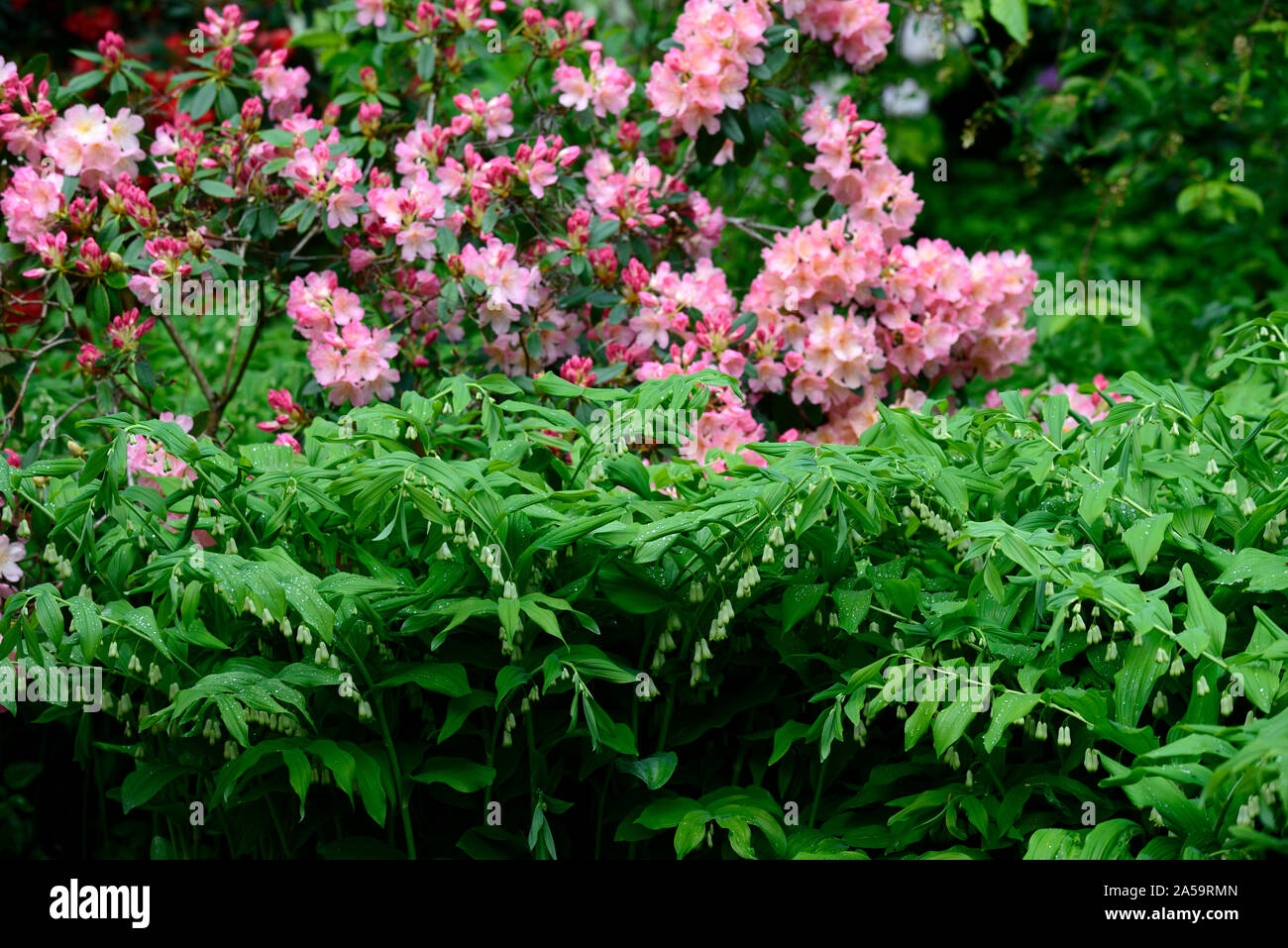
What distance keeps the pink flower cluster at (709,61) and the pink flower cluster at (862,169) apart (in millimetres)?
259

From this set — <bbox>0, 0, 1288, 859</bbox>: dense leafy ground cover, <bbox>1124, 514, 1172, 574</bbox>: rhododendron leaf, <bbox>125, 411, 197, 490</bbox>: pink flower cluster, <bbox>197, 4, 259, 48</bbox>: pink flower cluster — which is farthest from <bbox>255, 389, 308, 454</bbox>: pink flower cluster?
<bbox>1124, 514, 1172, 574</bbox>: rhododendron leaf

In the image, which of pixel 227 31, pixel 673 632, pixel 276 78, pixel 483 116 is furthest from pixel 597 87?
pixel 673 632

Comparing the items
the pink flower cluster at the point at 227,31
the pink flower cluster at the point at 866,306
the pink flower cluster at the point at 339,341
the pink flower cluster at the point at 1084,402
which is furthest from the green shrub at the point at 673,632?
the pink flower cluster at the point at 227,31

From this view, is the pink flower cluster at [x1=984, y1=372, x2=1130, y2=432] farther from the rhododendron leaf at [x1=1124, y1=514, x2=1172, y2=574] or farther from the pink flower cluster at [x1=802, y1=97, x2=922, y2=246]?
the rhododendron leaf at [x1=1124, y1=514, x2=1172, y2=574]

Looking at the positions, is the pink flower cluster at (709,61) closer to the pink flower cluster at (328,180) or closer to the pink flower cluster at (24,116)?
the pink flower cluster at (328,180)

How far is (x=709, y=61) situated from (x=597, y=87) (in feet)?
0.99

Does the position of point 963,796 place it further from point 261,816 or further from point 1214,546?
point 261,816

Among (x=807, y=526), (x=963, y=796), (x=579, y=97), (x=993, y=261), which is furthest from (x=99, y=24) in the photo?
(x=963, y=796)

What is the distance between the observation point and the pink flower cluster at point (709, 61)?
311 centimetres

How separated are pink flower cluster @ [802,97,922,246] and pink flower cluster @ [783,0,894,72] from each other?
21 centimetres

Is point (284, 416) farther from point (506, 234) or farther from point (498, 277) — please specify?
point (506, 234)

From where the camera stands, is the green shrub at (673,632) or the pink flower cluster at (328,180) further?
the pink flower cluster at (328,180)

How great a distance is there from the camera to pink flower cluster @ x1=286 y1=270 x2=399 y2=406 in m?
2.86

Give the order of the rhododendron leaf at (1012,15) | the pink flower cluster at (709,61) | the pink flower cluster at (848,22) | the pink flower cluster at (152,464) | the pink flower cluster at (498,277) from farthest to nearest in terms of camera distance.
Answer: the rhododendron leaf at (1012,15)
the pink flower cluster at (848,22)
the pink flower cluster at (709,61)
the pink flower cluster at (498,277)
the pink flower cluster at (152,464)
